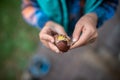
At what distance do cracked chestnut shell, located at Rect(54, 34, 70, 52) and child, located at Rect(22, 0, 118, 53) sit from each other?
3cm

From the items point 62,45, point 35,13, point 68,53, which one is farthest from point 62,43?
point 68,53

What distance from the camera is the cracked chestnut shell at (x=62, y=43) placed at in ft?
1.72

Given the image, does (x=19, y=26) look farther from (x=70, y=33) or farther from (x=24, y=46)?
(x=70, y=33)

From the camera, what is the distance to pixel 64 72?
0.79 m

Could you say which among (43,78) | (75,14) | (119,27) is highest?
(75,14)

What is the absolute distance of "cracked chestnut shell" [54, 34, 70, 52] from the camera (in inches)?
20.6

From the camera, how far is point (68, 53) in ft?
2.48

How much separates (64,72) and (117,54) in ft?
0.48

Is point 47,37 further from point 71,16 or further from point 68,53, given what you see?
point 68,53

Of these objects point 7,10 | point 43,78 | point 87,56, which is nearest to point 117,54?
point 87,56

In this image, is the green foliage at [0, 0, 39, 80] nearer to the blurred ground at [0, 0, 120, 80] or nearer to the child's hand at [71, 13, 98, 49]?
the blurred ground at [0, 0, 120, 80]

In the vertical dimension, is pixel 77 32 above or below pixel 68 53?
above

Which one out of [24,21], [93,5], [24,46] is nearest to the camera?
[93,5]

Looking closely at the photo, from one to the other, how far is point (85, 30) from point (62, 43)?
0.07m
